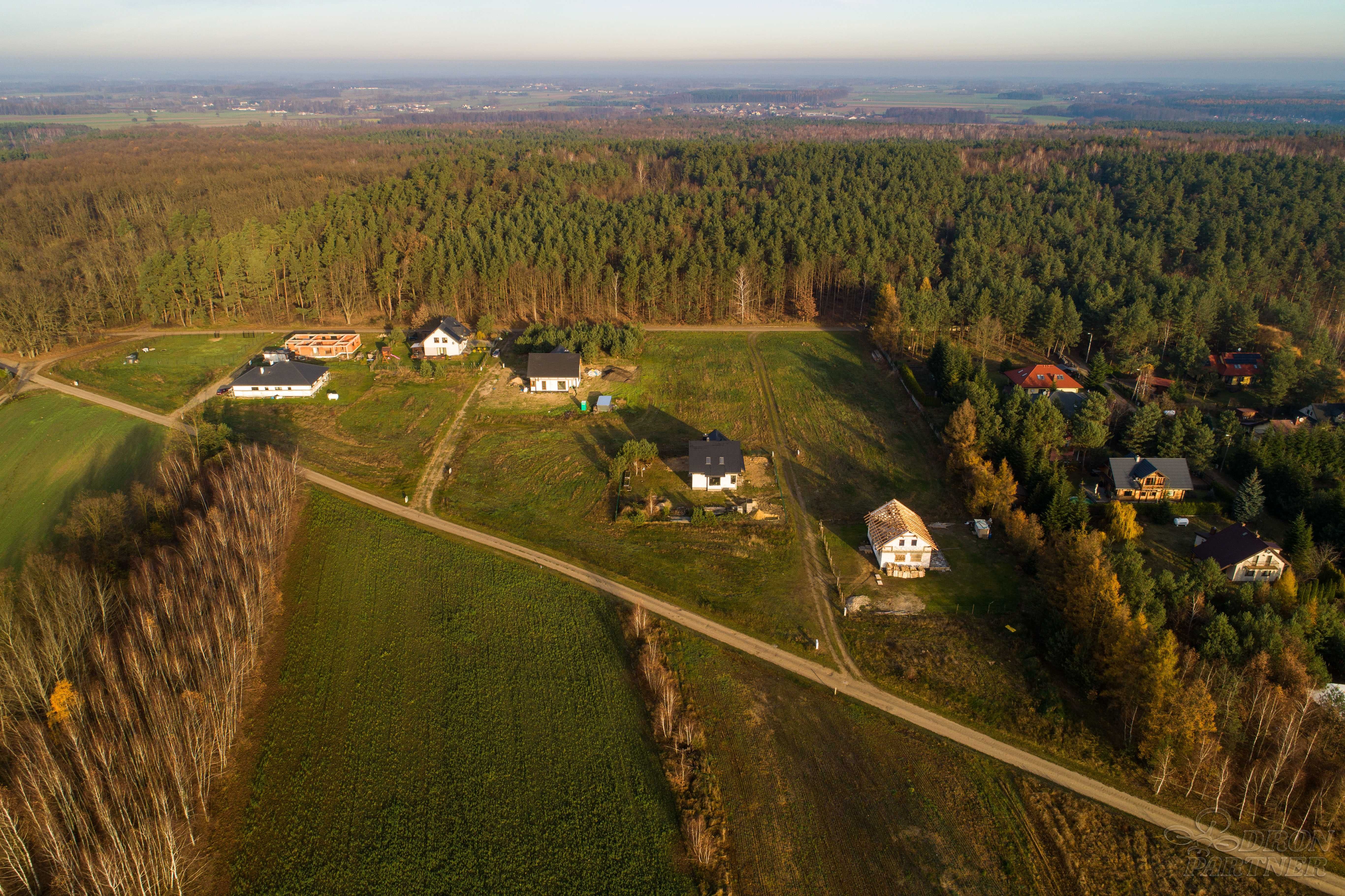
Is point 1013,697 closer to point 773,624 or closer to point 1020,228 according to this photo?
point 773,624

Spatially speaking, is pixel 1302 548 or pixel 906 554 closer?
pixel 1302 548

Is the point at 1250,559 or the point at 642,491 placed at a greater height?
the point at 1250,559

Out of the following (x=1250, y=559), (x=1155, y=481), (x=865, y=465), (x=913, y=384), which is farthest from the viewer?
(x=913, y=384)

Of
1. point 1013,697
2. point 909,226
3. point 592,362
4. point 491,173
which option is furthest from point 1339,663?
point 491,173

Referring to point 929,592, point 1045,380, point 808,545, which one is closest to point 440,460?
point 808,545

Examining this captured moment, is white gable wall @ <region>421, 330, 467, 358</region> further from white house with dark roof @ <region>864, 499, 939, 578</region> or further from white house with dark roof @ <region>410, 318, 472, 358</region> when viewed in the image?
white house with dark roof @ <region>864, 499, 939, 578</region>

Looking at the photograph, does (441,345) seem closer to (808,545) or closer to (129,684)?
(808,545)

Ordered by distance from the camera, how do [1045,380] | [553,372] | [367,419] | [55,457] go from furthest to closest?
[553,372] → [1045,380] → [367,419] → [55,457]

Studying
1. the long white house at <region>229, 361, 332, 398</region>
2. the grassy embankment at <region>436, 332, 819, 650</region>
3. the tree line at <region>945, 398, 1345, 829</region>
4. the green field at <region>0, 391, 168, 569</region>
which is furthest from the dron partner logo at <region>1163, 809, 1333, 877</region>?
the long white house at <region>229, 361, 332, 398</region>
